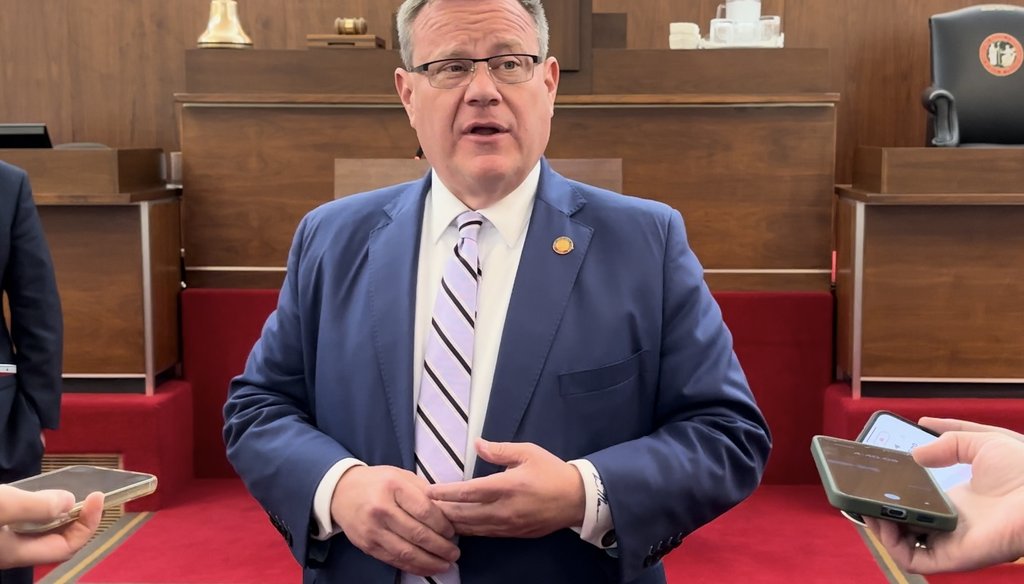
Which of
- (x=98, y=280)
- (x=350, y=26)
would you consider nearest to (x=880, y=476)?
(x=98, y=280)

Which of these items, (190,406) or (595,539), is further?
(190,406)

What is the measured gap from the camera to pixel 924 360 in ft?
11.9

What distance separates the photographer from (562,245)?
1577 millimetres

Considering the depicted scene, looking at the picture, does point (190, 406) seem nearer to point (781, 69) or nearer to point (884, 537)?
point (781, 69)

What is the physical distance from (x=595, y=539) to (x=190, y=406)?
2.73 meters

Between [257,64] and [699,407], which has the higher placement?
[257,64]

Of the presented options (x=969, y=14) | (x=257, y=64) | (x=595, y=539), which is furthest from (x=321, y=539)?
(x=969, y=14)

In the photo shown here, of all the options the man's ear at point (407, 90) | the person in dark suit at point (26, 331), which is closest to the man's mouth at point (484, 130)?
the man's ear at point (407, 90)

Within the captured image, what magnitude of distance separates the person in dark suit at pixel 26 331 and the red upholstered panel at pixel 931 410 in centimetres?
231

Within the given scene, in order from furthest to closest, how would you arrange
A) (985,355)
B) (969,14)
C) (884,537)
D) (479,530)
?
1. (969,14)
2. (985,355)
3. (479,530)
4. (884,537)

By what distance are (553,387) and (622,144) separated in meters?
2.53

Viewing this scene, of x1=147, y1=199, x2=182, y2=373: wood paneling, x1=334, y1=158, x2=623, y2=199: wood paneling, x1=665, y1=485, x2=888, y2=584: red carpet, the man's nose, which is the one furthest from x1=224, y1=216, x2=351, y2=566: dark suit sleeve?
x1=147, y1=199, x2=182, y2=373: wood paneling

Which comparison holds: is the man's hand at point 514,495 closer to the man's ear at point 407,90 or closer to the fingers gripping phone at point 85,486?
the fingers gripping phone at point 85,486

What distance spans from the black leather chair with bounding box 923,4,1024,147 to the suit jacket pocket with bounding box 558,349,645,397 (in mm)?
3400
